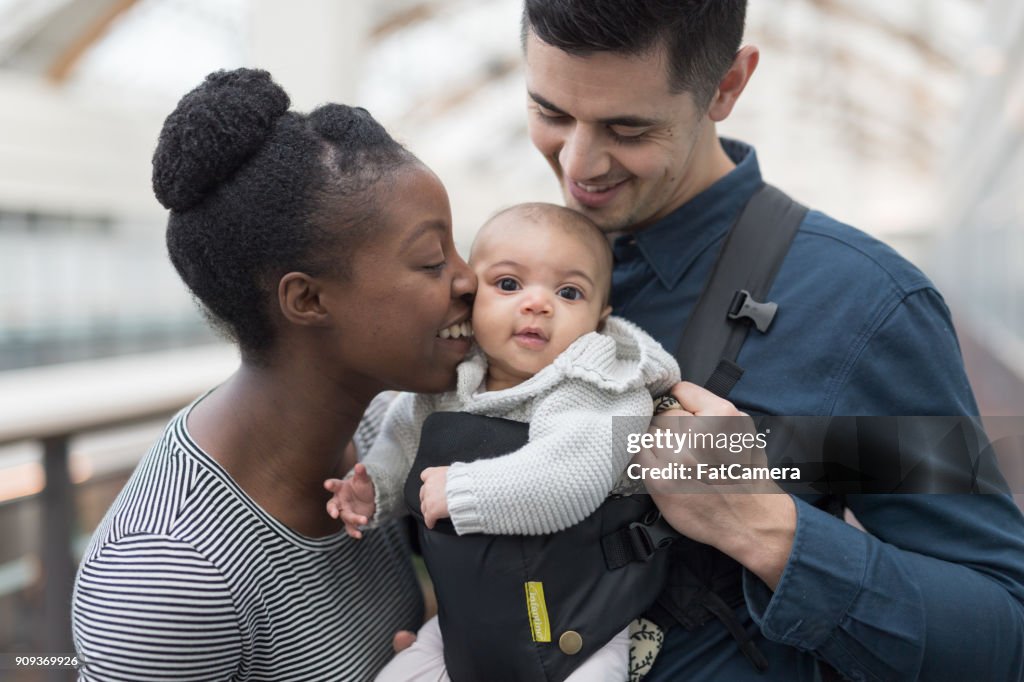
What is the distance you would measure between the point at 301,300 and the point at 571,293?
23.3 inches

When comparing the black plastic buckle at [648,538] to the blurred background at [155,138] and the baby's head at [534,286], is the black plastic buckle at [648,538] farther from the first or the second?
the blurred background at [155,138]

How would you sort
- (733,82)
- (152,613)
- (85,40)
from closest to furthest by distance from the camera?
(152,613), (733,82), (85,40)

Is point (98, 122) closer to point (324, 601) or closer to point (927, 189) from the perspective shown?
point (324, 601)

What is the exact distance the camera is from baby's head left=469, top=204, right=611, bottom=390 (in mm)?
1815

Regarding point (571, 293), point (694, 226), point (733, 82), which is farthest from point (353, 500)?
point (733, 82)

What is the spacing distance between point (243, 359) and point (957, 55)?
66.1 feet

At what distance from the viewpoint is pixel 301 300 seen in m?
1.64

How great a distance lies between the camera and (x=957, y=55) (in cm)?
1827

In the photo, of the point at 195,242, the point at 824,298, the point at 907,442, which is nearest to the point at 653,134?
the point at 824,298

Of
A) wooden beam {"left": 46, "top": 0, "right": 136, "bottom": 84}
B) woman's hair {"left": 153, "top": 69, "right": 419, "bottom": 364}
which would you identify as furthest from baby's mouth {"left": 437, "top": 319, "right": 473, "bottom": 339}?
wooden beam {"left": 46, "top": 0, "right": 136, "bottom": 84}

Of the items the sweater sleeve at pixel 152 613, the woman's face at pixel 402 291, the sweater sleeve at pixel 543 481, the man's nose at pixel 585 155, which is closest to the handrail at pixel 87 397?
the sweater sleeve at pixel 152 613

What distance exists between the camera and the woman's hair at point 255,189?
5.15ft

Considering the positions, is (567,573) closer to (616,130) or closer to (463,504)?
(463,504)

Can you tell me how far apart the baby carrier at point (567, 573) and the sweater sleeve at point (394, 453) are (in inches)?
4.6
